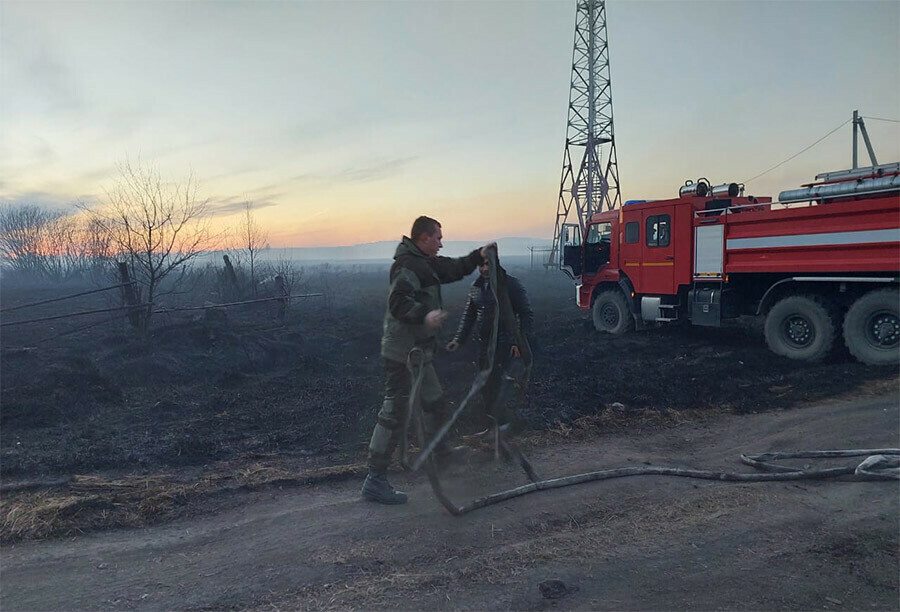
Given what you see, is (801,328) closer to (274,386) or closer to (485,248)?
(485,248)

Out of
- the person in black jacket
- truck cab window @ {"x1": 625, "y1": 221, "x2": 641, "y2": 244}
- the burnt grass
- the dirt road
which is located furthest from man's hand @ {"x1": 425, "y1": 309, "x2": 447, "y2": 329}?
truck cab window @ {"x1": 625, "y1": 221, "x2": 641, "y2": 244}

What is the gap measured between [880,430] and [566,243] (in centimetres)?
906

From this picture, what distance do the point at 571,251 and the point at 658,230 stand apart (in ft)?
9.00

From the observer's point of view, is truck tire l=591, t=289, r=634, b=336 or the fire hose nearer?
the fire hose

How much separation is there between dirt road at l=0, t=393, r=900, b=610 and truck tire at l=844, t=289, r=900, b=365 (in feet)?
17.9

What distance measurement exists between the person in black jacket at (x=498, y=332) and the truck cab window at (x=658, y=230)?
7452 millimetres

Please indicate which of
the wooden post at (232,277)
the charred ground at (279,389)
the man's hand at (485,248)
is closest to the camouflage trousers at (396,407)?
the man's hand at (485,248)

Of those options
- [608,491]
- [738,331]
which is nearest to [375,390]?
[608,491]

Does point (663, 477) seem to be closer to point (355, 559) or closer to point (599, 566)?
point (599, 566)

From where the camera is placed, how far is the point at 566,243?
1415 centimetres

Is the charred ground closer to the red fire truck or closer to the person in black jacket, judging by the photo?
the person in black jacket

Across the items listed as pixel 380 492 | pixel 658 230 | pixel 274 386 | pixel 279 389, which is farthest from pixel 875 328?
pixel 274 386

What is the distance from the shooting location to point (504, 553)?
3.43m

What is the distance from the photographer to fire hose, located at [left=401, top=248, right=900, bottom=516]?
12.9 ft
